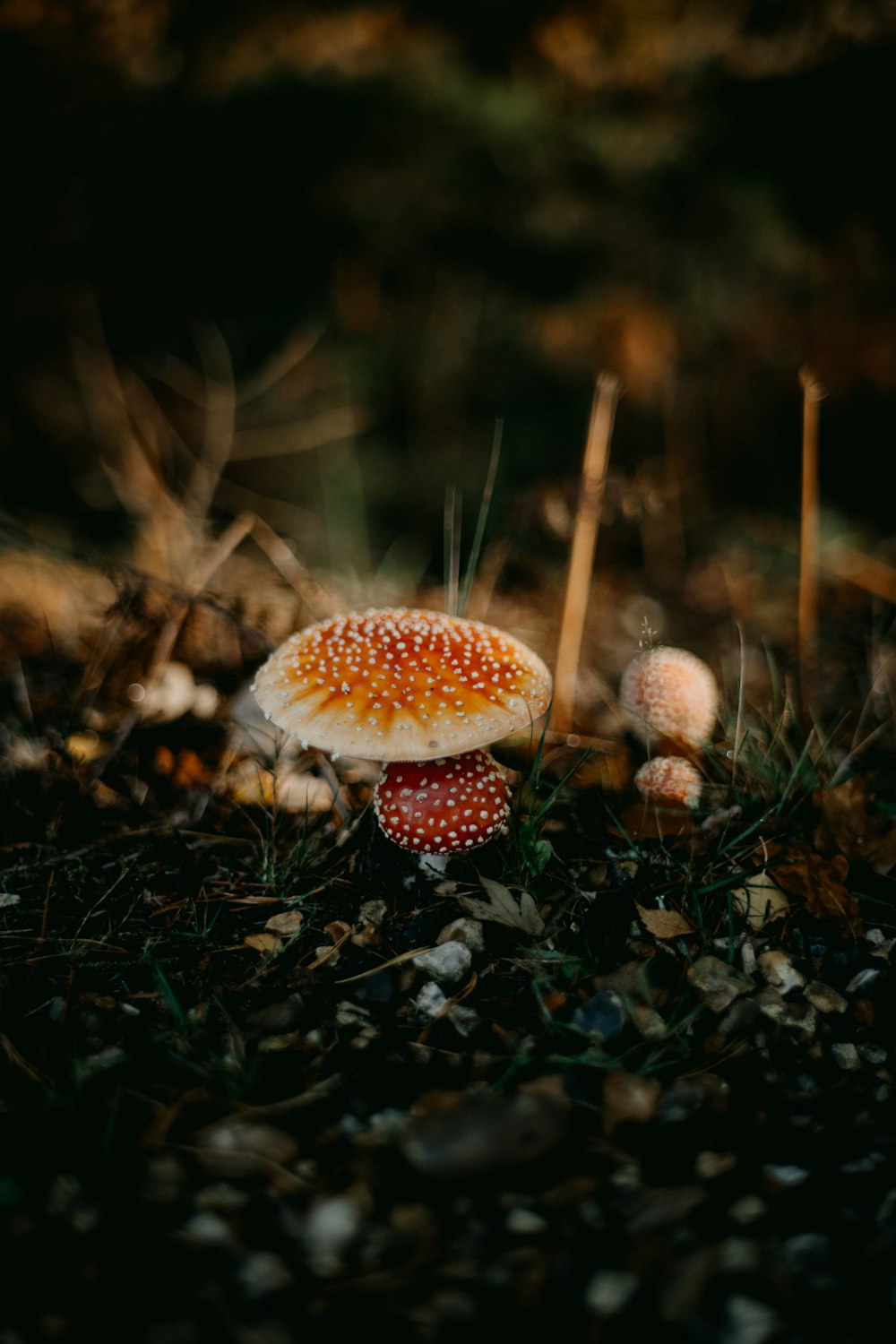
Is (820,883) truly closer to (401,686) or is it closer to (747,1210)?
(747,1210)

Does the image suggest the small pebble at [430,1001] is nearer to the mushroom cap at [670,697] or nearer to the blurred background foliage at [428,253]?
the mushroom cap at [670,697]

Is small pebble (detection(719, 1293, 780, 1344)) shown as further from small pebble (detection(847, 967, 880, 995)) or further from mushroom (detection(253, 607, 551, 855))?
mushroom (detection(253, 607, 551, 855))

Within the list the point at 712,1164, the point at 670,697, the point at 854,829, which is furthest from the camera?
the point at 670,697

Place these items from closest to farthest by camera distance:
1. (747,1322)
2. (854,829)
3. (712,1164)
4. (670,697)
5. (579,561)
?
(747,1322), (712,1164), (854,829), (670,697), (579,561)

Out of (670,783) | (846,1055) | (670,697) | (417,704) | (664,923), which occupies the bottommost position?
(846,1055)

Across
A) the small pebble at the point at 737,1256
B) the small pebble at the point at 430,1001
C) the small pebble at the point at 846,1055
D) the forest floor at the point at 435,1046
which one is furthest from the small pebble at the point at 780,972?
the small pebble at the point at 430,1001

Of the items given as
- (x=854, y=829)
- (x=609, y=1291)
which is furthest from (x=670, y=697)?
(x=609, y=1291)

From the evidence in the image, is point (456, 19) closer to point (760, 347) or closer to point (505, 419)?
point (505, 419)
